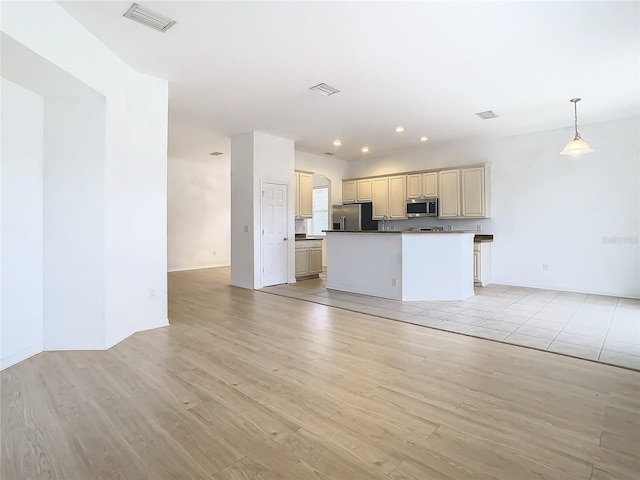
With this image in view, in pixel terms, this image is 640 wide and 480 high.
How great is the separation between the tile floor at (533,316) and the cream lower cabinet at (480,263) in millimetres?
224

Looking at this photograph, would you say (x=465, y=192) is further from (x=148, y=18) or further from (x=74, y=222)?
(x=74, y=222)

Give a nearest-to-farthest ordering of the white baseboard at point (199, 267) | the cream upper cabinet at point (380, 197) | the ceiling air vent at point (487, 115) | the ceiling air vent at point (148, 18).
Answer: the ceiling air vent at point (148, 18)
the ceiling air vent at point (487, 115)
the cream upper cabinet at point (380, 197)
the white baseboard at point (199, 267)

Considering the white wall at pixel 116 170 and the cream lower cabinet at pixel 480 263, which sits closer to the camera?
the white wall at pixel 116 170

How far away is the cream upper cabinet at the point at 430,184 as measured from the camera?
7457 mm

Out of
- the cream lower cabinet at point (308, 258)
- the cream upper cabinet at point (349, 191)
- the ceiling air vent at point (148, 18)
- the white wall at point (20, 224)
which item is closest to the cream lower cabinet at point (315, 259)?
the cream lower cabinet at point (308, 258)

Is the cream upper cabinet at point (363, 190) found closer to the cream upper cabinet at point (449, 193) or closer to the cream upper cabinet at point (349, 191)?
the cream upper cabinet at point (349, 191)

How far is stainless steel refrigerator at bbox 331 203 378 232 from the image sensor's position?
8.68m

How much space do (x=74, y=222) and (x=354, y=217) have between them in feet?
20.9

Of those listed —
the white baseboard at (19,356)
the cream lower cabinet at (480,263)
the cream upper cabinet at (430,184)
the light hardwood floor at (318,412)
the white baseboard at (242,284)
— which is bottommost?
the light hardwood floor at (318,412)

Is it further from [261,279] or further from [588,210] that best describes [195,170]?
[588,210]

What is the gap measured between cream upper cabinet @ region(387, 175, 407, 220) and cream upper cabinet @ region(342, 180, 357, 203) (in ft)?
3.49

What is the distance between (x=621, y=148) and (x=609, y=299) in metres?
2.47

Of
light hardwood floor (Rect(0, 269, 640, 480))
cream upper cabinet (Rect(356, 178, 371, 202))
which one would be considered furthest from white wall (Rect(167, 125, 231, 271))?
light hardwood floor (Rect(0, 269, 640, 480))

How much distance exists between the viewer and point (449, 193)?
7258mm
